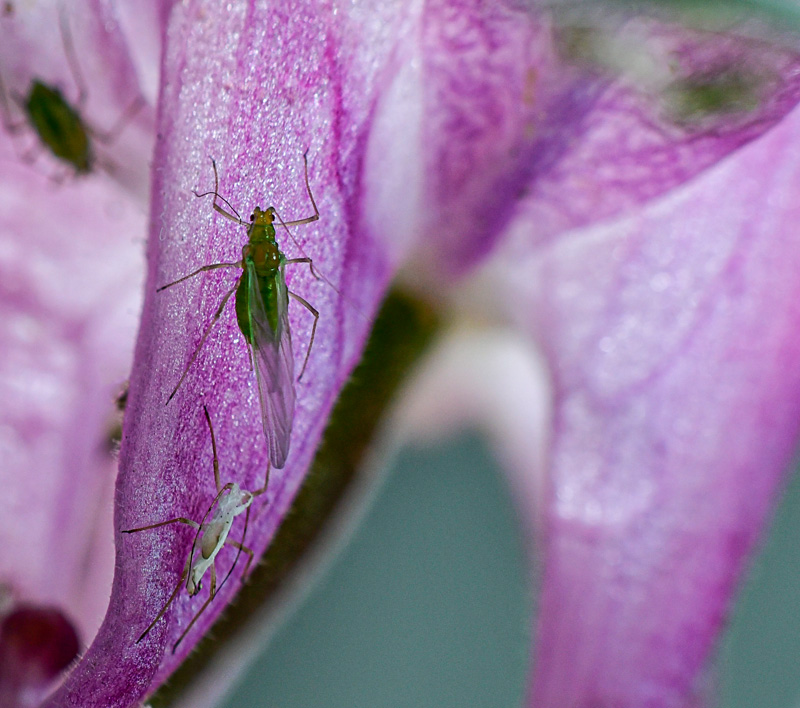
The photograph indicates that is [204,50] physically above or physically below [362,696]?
above

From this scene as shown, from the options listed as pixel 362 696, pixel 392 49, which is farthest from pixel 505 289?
pixel 362 696

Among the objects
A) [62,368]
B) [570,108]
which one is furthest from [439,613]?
[570,108]

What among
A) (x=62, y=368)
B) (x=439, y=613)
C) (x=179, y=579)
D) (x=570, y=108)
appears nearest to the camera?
(x=179, y=579)

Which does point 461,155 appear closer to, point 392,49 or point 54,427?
point 392,49

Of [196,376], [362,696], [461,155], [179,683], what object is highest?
[461,155]

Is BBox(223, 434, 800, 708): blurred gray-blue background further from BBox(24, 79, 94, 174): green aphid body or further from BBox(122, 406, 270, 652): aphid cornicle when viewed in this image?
BBox(122, 406, 270, 652): aphid cornicle

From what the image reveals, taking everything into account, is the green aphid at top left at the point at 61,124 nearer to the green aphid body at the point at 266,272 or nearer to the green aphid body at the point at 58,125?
the green aphid body at the point at 58,125

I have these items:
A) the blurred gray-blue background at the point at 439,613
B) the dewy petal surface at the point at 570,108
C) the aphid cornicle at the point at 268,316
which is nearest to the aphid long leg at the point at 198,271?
the aphid cornicle at the point at 268,316

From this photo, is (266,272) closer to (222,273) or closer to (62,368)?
(222,273)
